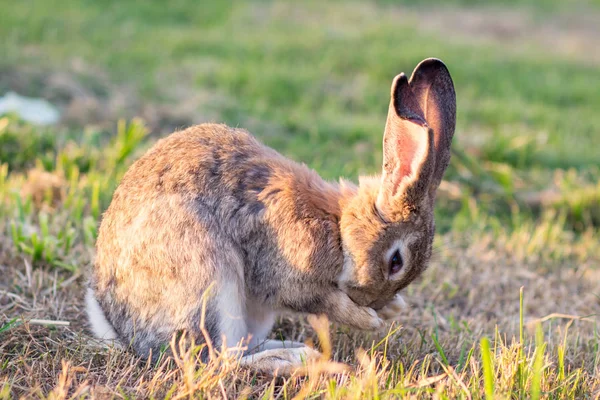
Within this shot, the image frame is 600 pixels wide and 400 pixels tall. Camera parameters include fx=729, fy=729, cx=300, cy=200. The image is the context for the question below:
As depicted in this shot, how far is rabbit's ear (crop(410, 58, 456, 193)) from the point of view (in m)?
2.95

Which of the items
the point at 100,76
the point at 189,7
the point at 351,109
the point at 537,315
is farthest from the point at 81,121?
the point at 189,7

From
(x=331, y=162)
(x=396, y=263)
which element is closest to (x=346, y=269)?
(x=396, y=263)

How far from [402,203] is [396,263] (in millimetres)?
289

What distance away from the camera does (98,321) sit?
3.23 metres

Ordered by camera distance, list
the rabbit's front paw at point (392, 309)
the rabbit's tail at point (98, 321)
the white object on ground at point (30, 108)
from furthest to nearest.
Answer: the white object on ground at point (30, 108)
the rabbit's front paw at point (392, 309)
the rabbit's tail at point (98, 321)

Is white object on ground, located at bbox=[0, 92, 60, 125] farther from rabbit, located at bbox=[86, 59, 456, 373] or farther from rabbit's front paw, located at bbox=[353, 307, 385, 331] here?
rabbit's front paw, located at bbox=[353, 307, 385, 331]

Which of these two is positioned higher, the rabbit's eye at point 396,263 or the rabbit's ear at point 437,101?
the rabbit's ear at point 437,101

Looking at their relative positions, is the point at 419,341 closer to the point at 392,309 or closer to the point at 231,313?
the point at 392,309

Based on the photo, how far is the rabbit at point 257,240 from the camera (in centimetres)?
293

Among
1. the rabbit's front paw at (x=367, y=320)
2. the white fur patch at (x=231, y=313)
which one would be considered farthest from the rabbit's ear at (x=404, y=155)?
the white fur patch at (x=231, y=313)

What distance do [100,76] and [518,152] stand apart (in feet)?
14.3

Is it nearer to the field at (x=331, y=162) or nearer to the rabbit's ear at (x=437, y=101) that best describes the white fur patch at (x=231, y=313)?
the field at (x=331, y=162)

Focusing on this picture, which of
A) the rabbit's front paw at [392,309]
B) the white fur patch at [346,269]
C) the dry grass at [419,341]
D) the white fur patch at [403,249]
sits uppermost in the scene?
the white fur patch at [403,249]

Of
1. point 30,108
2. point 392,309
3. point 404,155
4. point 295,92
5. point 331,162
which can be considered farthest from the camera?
point 295,92
